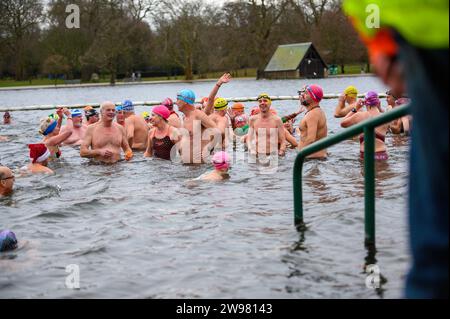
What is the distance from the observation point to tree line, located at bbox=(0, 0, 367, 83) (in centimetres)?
6216

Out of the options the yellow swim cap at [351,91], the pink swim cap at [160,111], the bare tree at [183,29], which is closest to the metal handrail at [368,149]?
the pink swim cap at [160,111]

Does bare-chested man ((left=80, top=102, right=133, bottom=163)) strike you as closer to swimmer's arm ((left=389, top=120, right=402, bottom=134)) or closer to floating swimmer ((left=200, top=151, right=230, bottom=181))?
floating swimmer ((left=200, top=151, right=230, bottom=181))

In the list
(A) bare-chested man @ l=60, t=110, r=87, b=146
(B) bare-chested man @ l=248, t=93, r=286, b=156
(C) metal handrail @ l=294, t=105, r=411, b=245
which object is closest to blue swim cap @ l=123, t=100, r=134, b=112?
(A) bare-chested man @ l=60, t=110, r=87, b=146

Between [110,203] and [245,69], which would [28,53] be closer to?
[245,69]

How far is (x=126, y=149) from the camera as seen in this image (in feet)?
38.9

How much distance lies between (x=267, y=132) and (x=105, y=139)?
3.08m

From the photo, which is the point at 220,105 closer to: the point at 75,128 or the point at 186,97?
the point at 186,97

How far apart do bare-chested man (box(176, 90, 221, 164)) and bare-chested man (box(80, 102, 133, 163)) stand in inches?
45.9

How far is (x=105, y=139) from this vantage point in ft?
38.4

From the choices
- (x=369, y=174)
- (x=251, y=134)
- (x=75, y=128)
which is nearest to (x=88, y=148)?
(x=75, y=128)

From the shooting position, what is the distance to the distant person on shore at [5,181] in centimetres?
885

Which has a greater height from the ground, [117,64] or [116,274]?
[117,64]
